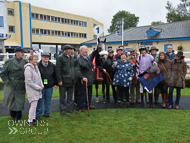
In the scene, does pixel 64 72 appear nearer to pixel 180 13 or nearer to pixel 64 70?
pixel 64 70

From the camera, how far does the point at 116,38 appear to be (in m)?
24.9

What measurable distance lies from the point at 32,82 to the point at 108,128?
7.10 ft

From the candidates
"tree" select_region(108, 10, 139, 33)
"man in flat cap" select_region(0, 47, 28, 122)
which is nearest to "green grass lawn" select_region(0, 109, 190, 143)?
"man in flat cap" select_region(0, 47, 28, 122)

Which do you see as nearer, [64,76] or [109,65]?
[64,76]

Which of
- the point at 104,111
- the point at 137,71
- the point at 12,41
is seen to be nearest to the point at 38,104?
the point at 104,111

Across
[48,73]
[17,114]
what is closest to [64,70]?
[48,73]

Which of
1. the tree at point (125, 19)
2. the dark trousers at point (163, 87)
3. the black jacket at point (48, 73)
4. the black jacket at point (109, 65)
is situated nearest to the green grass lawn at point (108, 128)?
the dark trousers at point (163, 87)

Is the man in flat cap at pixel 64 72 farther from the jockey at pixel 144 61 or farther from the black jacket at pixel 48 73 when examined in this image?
the jockey at pixel 144 61

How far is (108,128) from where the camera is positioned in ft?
14.2

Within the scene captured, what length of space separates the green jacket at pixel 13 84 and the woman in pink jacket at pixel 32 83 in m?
0.37

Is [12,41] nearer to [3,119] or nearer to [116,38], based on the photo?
[116,38]

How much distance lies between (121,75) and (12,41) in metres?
29.2

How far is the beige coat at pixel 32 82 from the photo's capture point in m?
4.29

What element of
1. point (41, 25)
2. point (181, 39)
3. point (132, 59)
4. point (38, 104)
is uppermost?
point (41, 25)
